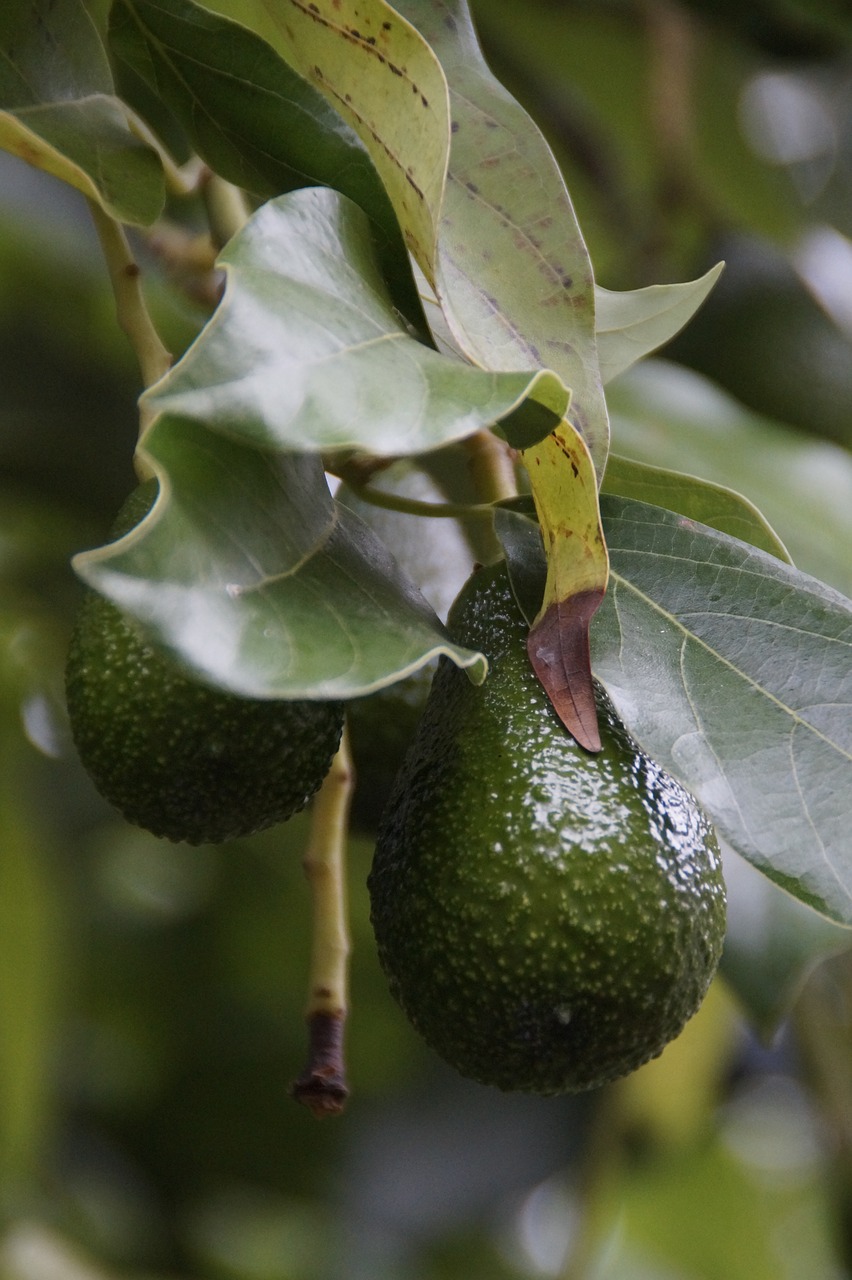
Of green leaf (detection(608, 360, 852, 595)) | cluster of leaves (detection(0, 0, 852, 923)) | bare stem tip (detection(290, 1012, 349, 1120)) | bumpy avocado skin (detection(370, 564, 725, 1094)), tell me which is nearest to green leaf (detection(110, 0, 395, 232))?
cluster of leaves (detection(0, 0, 852, 923))

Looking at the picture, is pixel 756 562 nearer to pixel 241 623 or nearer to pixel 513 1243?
pixel 241 623

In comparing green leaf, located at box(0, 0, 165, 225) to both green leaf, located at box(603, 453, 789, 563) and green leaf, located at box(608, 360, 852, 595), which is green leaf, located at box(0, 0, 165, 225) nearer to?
green leaf, located at box(603, 453, 789, 563)

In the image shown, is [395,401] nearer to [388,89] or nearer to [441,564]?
[388,89]

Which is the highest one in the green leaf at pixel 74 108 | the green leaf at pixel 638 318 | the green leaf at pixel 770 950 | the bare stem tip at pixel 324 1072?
the green leaf at pixel 638 318

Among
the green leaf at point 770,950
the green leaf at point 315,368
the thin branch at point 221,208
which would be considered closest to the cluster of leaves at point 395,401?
the green leaf at point 315,368

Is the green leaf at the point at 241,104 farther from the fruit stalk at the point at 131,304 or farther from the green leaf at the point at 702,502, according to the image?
the green leaf at the point at 702,502

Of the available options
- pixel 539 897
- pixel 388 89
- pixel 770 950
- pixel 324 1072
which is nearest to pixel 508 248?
pixel 388 89
